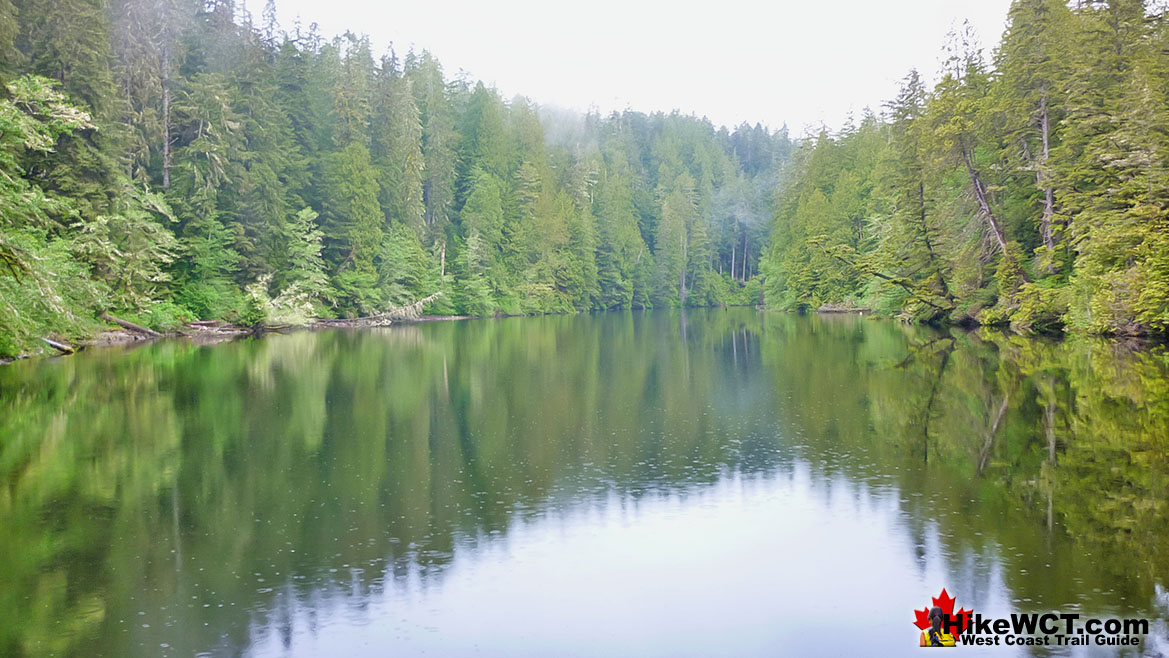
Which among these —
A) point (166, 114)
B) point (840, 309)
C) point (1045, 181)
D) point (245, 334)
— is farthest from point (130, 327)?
point (840, 309)

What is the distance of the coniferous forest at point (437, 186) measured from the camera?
28.4 meters

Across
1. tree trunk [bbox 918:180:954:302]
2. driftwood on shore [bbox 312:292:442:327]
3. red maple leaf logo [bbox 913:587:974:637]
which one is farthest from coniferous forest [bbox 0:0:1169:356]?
red maple leaf logo [bbox 913:587:974:637]

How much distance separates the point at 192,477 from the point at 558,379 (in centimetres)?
1199

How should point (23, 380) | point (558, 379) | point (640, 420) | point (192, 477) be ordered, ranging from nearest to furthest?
point (192, 477) < point (640, 420) < point (23, 380) < point (558, 379)

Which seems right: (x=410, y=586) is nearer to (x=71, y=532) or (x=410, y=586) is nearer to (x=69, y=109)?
(x=71, y=532)

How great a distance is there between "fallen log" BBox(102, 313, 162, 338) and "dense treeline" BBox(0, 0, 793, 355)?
3.33ft

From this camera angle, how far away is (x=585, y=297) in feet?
294

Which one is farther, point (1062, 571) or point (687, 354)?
point (687, 354)

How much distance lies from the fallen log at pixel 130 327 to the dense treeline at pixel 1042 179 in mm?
33796

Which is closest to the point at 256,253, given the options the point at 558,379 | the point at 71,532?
the point at 558,379

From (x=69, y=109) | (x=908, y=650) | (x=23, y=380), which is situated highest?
(x=69, y=109)

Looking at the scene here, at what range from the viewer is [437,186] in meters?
73.5

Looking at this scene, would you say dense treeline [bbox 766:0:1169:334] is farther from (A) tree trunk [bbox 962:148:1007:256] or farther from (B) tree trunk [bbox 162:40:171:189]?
(B) tree trunk [bbox 162:40:171:189]

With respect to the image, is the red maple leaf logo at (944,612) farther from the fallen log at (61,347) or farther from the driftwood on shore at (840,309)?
the driftwood on shore at (840,309)
